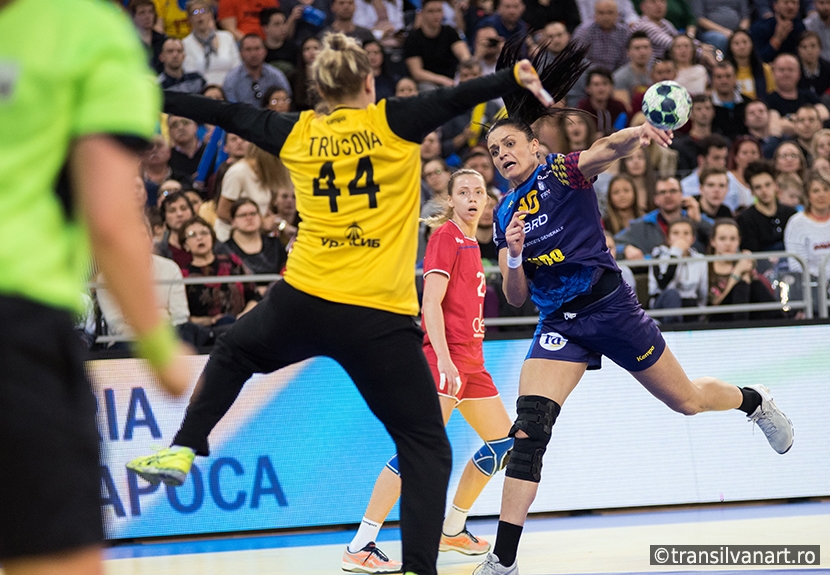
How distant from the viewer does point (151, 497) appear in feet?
23.1

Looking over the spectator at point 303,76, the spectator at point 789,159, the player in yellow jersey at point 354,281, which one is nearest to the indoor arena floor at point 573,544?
the player in yellow jersey at point 354,281

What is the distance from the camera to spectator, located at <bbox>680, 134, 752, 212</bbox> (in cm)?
1044

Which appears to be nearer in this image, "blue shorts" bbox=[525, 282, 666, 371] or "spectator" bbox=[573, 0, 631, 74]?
"blue shorts" bbox=[525, 282, 666, 371]

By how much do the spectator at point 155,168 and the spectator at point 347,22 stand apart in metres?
2.63

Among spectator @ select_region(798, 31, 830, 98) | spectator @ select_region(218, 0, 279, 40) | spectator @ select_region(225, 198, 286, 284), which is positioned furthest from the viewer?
spectator @ select_region(798, 31, 830, 98)

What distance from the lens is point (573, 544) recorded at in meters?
6.19

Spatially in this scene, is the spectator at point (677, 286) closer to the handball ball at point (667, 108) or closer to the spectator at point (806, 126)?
the handball ball at point (667, 108)

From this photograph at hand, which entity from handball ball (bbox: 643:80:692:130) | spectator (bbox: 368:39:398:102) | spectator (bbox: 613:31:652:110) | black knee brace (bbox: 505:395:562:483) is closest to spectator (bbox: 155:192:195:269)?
spectator (bbox: 368:39:398:102)

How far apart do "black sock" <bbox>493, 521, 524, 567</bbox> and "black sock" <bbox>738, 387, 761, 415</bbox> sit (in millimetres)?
1659

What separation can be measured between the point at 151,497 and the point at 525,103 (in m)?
3.78

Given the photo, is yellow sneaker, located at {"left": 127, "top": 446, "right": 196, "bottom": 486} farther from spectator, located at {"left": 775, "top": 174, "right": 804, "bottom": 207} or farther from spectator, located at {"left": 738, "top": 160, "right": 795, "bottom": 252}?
spectator, located at {"left": 775, "top": 174, "right": 804, "bottom": 207}

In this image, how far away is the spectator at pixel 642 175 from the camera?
31.9ft

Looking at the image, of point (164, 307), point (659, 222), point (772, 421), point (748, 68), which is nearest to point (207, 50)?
point (164, 307)

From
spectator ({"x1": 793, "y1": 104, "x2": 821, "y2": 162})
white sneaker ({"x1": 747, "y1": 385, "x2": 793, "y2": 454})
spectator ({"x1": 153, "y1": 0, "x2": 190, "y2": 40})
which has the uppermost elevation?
spectator ({"x1": 153, "y1": 0, "x2": 190, "y2": 40})
